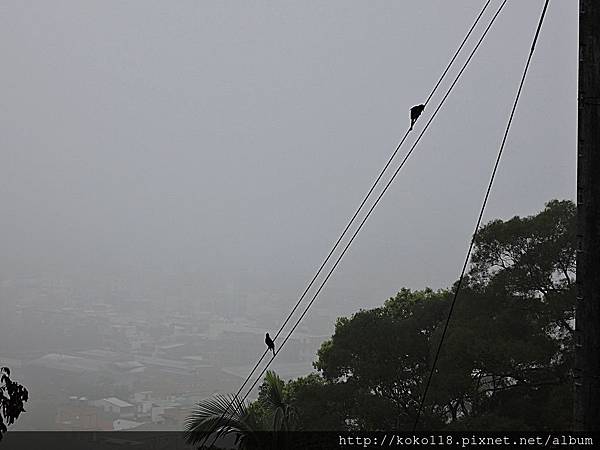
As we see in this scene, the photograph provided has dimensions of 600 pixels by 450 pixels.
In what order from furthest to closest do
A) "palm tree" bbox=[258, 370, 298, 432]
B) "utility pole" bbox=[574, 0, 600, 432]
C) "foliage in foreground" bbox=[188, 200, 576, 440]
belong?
"foliage in foreground" bbox=[188, 200, 576, 440] < "palm tree" bbox=[258, 370, 298, 432] < "utility pole" bbox=[574, 0, 600, 432]

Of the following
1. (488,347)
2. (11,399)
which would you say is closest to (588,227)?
(11,399)

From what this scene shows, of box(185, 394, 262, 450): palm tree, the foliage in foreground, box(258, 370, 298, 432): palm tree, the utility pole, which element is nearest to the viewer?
the utility pole

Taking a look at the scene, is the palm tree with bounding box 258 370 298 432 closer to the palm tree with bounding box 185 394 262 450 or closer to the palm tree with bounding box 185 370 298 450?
the palm tree with bounding box 185 370 298 450

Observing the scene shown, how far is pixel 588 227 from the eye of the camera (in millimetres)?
2471

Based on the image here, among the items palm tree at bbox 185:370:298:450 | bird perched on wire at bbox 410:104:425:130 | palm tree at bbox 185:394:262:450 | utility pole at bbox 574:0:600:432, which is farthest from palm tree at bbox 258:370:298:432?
utility pole at bbox 574:0:600:432

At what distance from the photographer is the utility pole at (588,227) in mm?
2447

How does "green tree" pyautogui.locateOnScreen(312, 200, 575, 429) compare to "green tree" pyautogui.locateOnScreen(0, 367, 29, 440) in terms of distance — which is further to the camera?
"green tree" pyautogui.locateOnScreen(312, 200, 575, 429)

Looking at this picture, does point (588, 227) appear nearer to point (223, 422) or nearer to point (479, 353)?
point (223, 422)

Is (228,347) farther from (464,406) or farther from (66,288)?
(464,406)

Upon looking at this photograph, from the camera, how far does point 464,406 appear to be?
7812 millimetres

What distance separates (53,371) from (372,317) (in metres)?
10.8

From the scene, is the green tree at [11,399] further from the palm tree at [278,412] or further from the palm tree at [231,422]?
the palm tree at [278,412]

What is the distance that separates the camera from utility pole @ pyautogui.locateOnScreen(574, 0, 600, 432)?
245 cm

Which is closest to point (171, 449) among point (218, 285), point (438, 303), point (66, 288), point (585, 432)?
point (438, 303)
